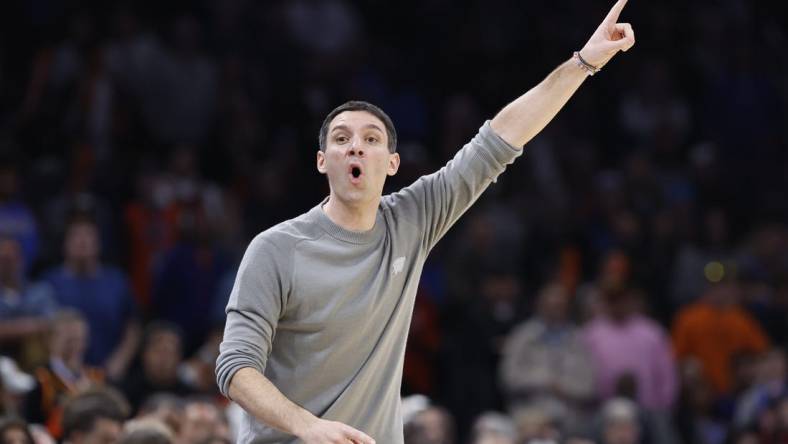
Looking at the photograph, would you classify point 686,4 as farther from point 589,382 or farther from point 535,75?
point 589,382

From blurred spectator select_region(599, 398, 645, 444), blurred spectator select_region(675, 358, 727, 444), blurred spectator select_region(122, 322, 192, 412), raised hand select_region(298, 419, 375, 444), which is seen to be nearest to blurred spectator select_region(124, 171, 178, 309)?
blurred spectator select_region(122, 322, 192, 412)

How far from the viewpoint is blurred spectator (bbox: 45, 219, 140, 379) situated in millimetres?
9070

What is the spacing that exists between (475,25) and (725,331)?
4126 millimetres

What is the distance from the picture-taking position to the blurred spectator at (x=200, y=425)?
256 inches

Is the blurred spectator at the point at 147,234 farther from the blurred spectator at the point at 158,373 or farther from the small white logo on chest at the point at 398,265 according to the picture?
the small white logo on chest at the point at 398,265

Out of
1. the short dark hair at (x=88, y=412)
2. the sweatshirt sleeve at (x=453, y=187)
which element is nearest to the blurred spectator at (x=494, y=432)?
the short dark hair at (x=88, y=412)

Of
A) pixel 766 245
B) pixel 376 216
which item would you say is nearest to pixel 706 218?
pixel 766 245

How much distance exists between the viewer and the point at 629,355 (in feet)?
34.0

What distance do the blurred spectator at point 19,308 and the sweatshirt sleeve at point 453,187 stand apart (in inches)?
178

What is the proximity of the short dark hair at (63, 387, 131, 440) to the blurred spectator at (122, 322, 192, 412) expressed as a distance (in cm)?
225

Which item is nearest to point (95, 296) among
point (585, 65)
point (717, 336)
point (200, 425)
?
point (200, 425)

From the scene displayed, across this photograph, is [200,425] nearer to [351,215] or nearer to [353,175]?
[351,215]

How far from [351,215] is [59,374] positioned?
4.20 meters

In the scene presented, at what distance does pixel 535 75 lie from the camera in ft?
43.3
